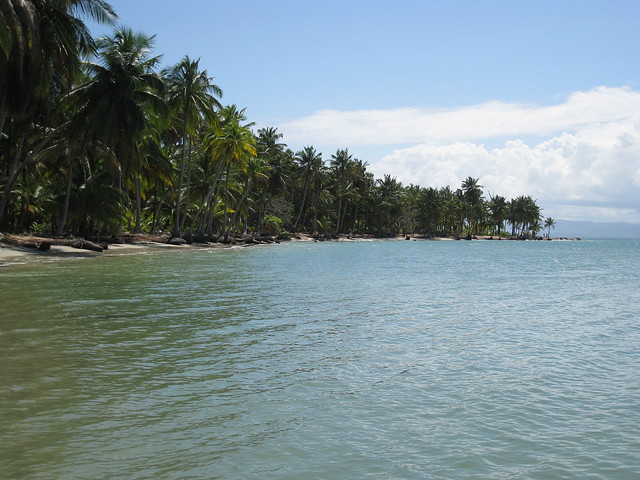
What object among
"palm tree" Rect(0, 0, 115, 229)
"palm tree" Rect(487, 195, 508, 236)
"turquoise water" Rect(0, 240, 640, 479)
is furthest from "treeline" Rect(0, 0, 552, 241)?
"palm tree" Rect(487, 195, 508, 236)

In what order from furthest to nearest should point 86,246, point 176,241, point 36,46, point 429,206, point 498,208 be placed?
point 498,208 < point 429,206 < point 176,241 < point 86,246 < point 36,46

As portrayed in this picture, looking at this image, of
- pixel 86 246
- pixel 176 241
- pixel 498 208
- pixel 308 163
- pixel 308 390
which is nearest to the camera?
pixel 308 390

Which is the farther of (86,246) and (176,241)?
(176,241)

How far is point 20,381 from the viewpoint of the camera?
736 cm

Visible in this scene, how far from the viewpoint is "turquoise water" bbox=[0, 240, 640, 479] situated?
5230 mm

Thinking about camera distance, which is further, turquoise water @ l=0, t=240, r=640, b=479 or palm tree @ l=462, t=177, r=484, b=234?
palm tree @ l=462, t=177, r=484, b=234

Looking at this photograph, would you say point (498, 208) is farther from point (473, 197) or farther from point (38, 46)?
point (38, 46)

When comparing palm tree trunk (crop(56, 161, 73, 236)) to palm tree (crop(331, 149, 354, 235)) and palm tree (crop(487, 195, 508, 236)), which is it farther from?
palm tree (crop(487, 195, 508, 236))

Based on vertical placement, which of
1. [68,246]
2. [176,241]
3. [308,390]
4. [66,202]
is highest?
[66,202]

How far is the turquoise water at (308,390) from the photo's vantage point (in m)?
5.23

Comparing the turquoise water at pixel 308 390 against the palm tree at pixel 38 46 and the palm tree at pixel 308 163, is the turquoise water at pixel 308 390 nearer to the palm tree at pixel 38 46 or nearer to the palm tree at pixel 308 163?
the palm tree at pixel 38 46

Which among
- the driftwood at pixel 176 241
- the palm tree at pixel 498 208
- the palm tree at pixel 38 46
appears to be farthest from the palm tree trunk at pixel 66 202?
the palm tree at pixel 498 208

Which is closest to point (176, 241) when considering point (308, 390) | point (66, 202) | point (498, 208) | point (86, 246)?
point (66, 202)

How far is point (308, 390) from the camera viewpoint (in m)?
7.56
